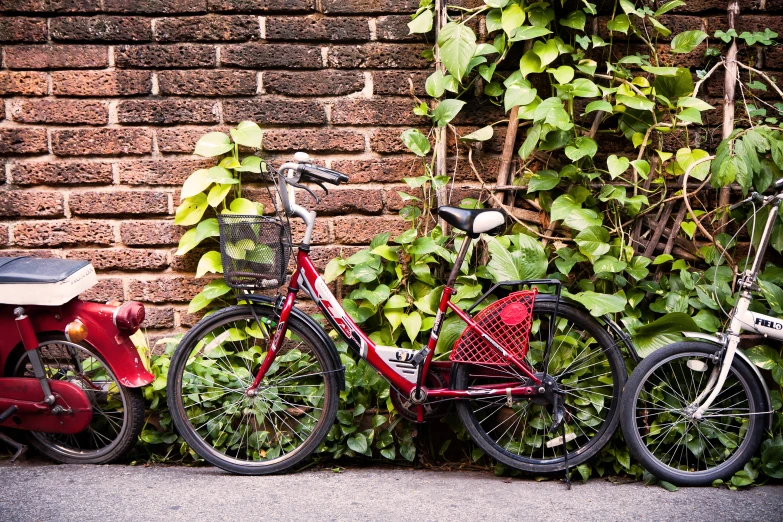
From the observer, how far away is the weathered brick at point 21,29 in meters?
3.54

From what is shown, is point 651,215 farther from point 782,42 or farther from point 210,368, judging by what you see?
point 210,368

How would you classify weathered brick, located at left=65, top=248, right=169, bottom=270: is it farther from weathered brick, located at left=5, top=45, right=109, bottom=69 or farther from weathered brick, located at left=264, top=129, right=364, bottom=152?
weathered brick, located at left=5, top=45, right=109, bottom=69

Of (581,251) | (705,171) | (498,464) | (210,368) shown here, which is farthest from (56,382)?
(705,171)

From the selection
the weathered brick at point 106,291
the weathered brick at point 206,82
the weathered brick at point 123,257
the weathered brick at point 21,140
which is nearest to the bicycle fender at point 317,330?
the weathered brick at point 123,257

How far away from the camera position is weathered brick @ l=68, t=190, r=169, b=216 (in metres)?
3.64

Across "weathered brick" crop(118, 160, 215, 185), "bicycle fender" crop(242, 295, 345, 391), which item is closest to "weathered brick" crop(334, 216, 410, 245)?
"bicycle fender" crop(242, 295, 345, 391)

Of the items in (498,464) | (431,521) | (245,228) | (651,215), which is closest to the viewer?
(431,521)

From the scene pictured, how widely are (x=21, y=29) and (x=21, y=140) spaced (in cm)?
56

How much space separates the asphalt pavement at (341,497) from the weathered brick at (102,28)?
212 centimetres

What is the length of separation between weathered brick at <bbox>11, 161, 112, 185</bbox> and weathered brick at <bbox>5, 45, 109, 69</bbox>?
50 cm

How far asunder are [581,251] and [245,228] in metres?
1.60

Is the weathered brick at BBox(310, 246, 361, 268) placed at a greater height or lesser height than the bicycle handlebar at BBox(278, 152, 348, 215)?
lesser

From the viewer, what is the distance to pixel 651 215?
11.9 feet

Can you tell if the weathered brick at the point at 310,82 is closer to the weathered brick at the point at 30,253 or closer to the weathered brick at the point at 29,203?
the weathered brick at the point at 29,203
